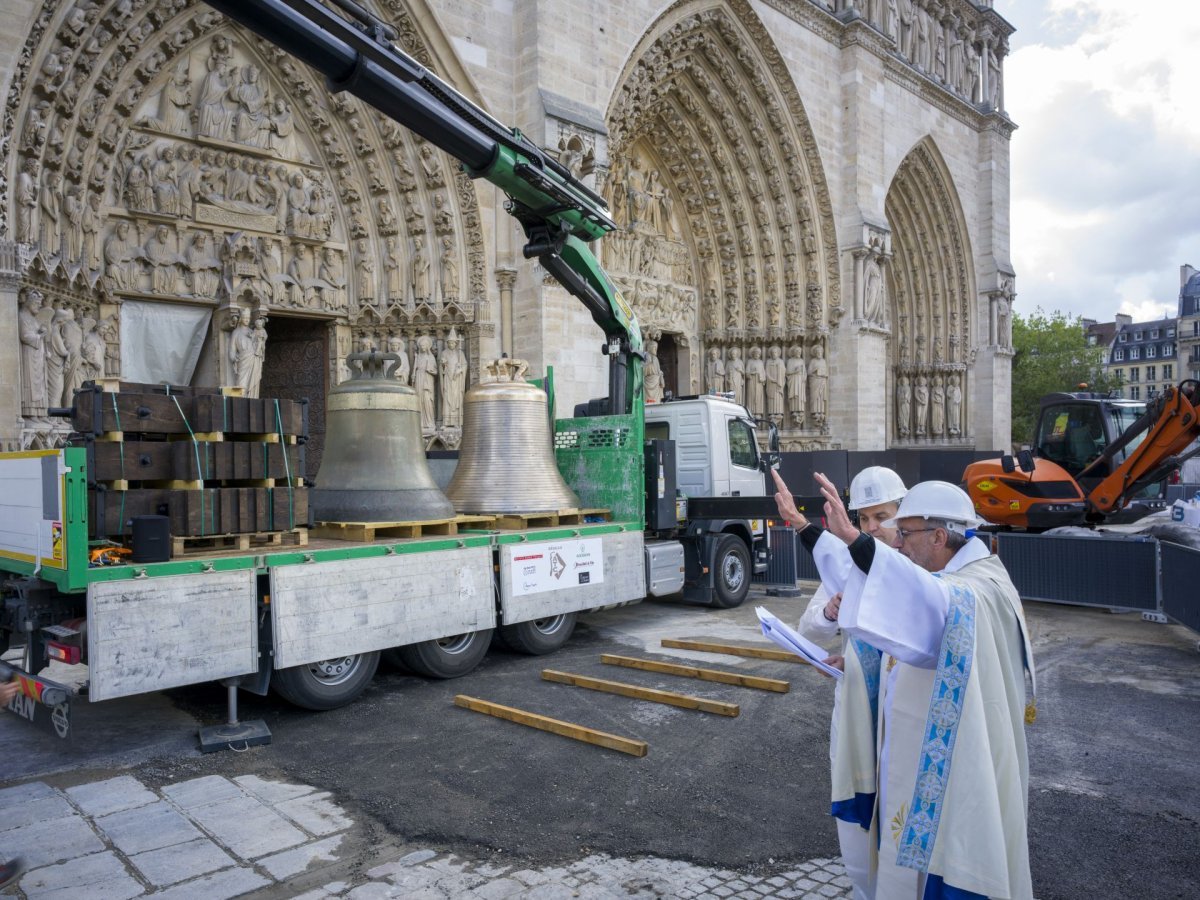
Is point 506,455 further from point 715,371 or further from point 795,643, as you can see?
point 715,371

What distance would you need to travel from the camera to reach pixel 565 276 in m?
9.04

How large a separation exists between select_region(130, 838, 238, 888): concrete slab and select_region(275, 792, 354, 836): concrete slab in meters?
0.43

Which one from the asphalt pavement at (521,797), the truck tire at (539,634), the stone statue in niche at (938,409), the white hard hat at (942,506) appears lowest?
the asphalt pavement at (521,797)

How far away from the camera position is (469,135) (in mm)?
7043

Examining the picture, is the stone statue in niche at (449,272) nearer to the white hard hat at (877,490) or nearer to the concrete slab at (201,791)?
the concrete slab at (201,791)

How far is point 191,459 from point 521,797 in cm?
314

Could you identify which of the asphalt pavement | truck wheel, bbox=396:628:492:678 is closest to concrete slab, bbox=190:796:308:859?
the asphalt pavement

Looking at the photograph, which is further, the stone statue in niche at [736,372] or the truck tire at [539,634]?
the stone statue in niche at [736,372]

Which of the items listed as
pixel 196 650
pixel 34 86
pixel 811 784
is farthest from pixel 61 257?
A: pixel 811 784

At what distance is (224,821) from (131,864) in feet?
1.67

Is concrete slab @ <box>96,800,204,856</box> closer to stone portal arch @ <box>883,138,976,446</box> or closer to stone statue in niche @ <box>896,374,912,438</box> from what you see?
stone portal arch @ <box>883,138,976,446</box>

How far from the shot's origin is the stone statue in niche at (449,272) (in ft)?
46.8

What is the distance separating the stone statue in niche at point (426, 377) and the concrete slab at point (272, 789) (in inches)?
370

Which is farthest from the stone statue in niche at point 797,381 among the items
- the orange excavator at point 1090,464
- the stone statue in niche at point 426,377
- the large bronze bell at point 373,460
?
the large bronze bell at point 373,460
